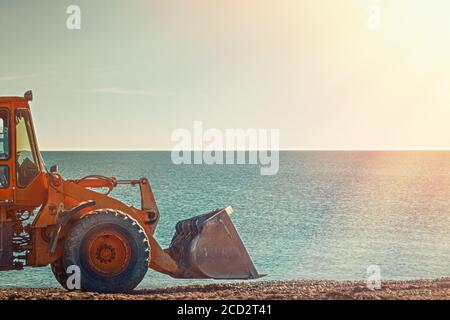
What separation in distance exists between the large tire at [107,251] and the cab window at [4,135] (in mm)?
1639

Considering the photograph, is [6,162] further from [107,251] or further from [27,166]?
[107,251]

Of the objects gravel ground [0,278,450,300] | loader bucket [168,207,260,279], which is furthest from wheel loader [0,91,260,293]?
loader bucket [168,207,260,279]

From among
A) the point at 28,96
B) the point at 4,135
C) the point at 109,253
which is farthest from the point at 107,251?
the point at 28,96

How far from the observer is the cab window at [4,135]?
13.1m

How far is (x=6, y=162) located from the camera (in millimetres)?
13133

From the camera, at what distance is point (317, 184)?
363 feet

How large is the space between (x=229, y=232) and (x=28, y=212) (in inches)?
138

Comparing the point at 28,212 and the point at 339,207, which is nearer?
the point at 28,212

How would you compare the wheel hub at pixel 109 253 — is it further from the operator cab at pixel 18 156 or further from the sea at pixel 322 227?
the sea at pixel 322 227

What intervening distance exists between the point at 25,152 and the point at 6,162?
1.30 feet

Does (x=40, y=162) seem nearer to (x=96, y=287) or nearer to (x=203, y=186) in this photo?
(x=96, y=287)

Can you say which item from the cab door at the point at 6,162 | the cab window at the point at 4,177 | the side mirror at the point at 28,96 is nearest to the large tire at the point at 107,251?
the cab door at the point at 6,162

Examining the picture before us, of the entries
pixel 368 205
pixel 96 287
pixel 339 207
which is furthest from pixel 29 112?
pixel 368 205

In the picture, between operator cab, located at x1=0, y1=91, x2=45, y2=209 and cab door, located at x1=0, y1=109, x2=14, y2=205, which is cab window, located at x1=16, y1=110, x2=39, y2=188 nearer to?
operator cab, located at x1=0, y1=91, x2=45, y2=209
